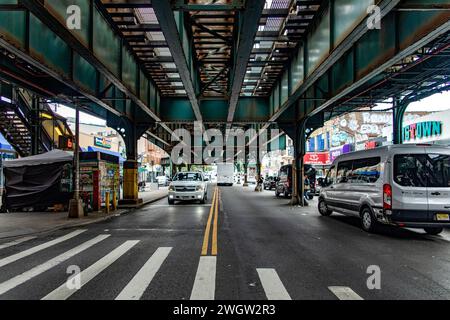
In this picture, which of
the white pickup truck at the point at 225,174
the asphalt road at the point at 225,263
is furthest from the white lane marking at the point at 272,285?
the white pickup truck at the point at 225,174

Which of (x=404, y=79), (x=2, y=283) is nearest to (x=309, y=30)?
(x=404, y=79)

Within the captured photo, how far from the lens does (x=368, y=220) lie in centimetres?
1104

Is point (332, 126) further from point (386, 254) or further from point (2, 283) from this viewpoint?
point (2, 283)

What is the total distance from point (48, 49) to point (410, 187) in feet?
35.5

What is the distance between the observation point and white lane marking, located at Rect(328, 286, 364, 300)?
16.6 feet

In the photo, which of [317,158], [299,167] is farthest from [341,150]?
[299,167]

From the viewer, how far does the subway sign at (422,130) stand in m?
21.8

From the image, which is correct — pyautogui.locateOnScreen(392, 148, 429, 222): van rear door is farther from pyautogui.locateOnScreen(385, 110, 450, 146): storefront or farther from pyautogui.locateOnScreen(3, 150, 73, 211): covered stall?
pyautogui.locateOnScreen(3, 150, 73, 211): covered stall

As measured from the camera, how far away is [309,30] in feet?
37.8

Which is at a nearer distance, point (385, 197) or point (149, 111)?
point (385, 197)

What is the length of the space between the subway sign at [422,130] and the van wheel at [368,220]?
13717 millimetres

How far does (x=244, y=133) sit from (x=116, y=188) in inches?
644

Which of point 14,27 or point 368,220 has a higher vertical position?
point 14,27

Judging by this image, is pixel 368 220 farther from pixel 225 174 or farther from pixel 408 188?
pixel 225 174
